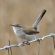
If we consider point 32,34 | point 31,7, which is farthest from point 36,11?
point 32,34

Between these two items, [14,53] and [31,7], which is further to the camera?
[31,7]

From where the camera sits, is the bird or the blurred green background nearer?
the bird

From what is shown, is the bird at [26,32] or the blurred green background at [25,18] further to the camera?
the blurred green background at [25,18]

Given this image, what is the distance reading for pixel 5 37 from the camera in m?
8.44

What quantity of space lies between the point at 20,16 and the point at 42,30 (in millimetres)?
630

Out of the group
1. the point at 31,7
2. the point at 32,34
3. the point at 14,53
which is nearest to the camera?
the point at 32,34

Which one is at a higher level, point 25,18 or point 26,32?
point 25,18

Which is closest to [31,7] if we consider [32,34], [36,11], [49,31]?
[36,11]

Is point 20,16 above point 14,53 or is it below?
above

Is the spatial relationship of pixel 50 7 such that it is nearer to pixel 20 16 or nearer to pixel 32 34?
pixel 20 16

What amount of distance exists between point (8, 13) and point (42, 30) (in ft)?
2.44

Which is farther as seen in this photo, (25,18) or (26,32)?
(25,18)

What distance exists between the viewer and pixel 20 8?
903 cm

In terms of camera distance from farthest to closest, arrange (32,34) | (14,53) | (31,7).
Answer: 1. (31,7)
2. (14,53)
3. (32,34)
